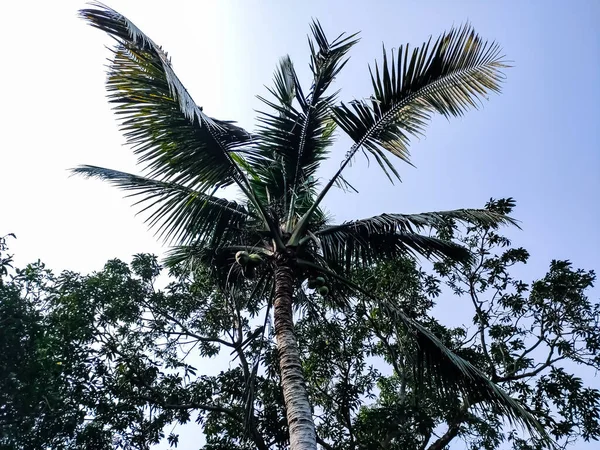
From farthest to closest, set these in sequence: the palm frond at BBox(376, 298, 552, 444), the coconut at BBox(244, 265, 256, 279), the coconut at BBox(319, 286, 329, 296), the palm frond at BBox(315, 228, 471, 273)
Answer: the palm frond at BBox(315, 228, 471, 273) < the coconut at BBox(319, 286, 329, 296) < the coconut at BBox(244, 265, 256, 279) < the palm frond at BBox(376, 298, 552, 444)

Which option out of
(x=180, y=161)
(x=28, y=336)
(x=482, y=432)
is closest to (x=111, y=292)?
(x=28, y=336)

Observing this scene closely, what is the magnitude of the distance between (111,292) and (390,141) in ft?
18.6

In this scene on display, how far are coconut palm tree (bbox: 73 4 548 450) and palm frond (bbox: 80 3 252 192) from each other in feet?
0.04

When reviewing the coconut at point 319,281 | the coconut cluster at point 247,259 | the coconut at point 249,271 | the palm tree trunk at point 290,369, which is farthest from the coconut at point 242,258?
the coconut at point 319,281

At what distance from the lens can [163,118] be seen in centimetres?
571

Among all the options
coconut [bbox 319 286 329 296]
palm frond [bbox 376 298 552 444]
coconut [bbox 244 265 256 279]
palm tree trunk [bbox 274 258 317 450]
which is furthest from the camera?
coconut [bbox 319 286 329 296]

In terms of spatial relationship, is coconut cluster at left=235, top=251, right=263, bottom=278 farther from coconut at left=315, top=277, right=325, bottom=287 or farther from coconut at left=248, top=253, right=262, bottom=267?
coconut at left=315, top=277, right=325, bottom=287

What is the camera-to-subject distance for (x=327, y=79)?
6.41 meters

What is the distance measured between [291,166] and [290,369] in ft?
9.65

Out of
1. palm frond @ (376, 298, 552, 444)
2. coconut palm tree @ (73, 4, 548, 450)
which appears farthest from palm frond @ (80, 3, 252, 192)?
palm frond @ (376, 298, 552, 444)

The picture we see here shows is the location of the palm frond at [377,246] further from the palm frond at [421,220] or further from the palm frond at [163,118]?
the palm frond at [163,118]

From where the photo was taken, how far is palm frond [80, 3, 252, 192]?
197 inches

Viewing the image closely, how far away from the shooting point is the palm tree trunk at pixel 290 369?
164 inches

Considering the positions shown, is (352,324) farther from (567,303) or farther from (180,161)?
(180,161)
